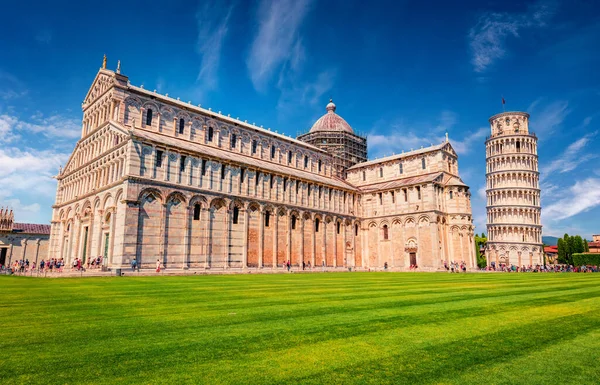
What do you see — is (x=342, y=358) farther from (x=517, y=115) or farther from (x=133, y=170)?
(x=517, y=115)

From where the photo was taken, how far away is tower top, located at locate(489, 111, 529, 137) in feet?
235

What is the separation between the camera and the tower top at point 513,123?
235 feet

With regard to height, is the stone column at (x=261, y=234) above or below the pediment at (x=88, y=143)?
below

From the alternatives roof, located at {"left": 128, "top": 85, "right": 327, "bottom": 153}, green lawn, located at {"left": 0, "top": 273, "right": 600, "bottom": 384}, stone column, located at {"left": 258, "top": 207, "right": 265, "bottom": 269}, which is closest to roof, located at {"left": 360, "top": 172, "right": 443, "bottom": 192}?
roof, located at {"left": 128, "top": 85, "right": 327, "bottom": 153}

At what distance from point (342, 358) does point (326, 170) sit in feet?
182

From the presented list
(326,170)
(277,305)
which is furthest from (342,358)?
(326,170)

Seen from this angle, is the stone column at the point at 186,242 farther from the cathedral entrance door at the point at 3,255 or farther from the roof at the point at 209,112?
the cathedral entrance door at the point at 3,255

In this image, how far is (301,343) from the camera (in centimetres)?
614

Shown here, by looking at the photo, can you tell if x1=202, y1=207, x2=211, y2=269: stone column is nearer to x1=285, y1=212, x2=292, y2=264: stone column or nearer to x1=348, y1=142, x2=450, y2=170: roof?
x1=285, y1=212, x2=292, y2=264: stone column

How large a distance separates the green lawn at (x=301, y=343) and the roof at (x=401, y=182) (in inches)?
1583

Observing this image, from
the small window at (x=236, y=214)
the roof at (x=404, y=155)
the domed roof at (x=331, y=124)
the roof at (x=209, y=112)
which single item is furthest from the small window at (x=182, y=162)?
the domed roof at (x=331, y=124)

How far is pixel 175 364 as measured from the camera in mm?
5066

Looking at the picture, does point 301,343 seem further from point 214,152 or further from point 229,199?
point 214,152

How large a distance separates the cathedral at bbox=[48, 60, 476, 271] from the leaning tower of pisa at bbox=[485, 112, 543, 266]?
2272 centimetres
